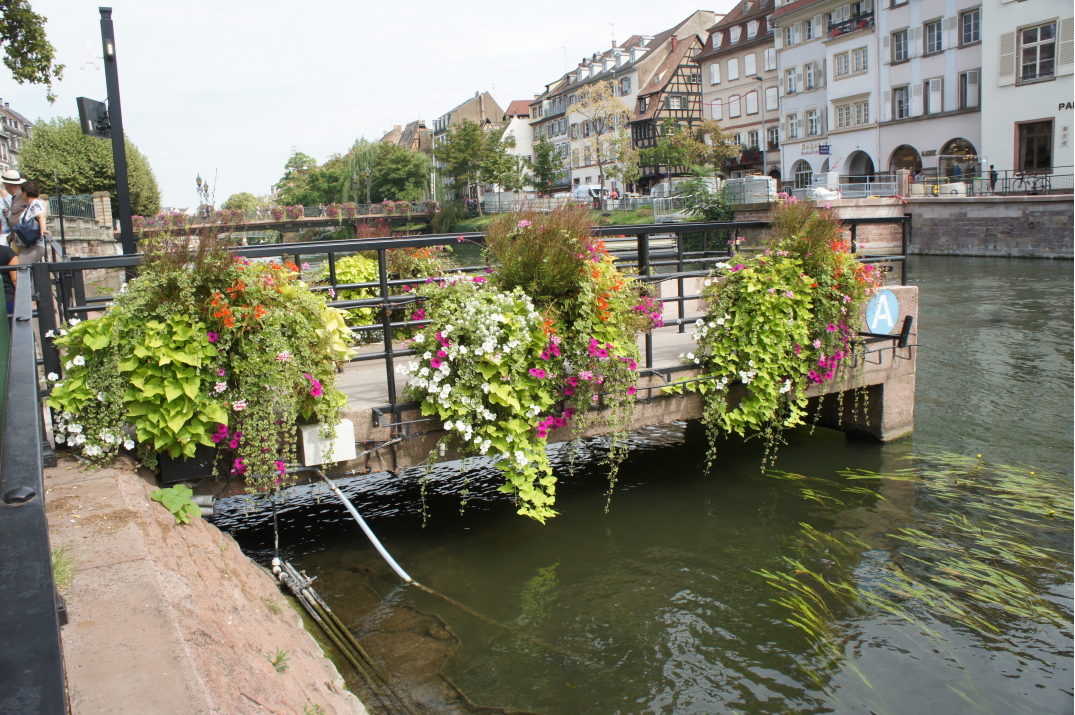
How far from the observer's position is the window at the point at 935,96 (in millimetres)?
38906

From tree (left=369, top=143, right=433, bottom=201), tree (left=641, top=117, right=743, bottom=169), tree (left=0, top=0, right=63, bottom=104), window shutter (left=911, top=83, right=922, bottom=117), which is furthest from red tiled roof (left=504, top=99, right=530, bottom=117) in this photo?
tree (left=0, top=0, right=63, bottom=104)

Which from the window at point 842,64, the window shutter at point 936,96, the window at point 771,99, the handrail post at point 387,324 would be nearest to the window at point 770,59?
the window at point 771,99

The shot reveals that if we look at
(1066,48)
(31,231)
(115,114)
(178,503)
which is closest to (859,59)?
(1066,48)

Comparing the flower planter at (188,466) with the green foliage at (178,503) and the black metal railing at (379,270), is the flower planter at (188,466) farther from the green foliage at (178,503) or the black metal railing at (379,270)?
the black metal railing at (379,270)

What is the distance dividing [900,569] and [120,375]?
16.8ft

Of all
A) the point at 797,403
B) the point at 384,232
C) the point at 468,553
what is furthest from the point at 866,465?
the point at 384,232

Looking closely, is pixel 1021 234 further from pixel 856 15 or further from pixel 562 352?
pixel 562 352

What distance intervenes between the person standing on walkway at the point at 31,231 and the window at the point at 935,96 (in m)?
41.4

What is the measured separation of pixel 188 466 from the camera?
4695 mm

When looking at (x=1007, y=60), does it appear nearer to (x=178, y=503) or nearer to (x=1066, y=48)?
(x=1066, y=48)

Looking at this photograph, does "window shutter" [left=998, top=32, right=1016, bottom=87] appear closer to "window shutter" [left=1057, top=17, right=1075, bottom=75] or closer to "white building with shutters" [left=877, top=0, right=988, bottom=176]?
"white building with shutters" [left=877, top=0, right=988, bottom=176]

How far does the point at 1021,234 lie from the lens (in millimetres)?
28781

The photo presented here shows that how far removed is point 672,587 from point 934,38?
139 feet

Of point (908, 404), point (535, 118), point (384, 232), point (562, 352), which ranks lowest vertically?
point (908, 404)
